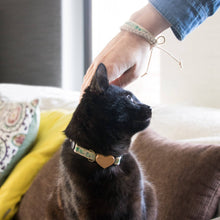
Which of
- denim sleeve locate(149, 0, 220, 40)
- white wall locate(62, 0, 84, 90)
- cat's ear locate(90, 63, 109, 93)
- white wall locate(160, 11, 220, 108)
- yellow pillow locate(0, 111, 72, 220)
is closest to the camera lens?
cat's ear locate(90, 63, 109, 93)

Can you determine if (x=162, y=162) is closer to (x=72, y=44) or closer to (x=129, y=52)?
(x=129, y=52)

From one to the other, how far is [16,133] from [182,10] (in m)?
0.96

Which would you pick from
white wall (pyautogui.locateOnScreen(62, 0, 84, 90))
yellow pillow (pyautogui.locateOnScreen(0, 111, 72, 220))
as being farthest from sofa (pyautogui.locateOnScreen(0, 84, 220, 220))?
white wall (pyautogui.locateOnScreen(62, 0, 84, 90))

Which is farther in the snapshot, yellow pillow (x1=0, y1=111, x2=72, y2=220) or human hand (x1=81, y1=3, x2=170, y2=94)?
yellow pillow (x1=0, y1=111, x2=72, y2=220)

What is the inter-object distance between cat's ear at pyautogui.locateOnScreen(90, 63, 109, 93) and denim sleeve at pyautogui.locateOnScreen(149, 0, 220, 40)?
23 centimetres

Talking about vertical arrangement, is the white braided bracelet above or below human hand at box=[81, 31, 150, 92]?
above

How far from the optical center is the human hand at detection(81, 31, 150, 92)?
0.70 metres

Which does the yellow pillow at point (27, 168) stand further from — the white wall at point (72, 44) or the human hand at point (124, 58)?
the white wall at point (72, 44)

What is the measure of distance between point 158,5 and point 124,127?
1.02 feet

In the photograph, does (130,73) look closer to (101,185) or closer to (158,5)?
(158,5)

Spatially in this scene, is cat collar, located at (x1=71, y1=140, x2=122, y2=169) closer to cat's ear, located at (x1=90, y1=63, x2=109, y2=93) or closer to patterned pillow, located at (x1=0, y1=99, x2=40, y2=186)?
cat's ear, located at (x1=90, y1=63, x2=109, y2=93)

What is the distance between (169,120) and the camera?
4.24 ft

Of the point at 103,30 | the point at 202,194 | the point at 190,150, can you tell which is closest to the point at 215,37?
the point at 190,150

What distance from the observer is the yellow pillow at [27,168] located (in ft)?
4.30
